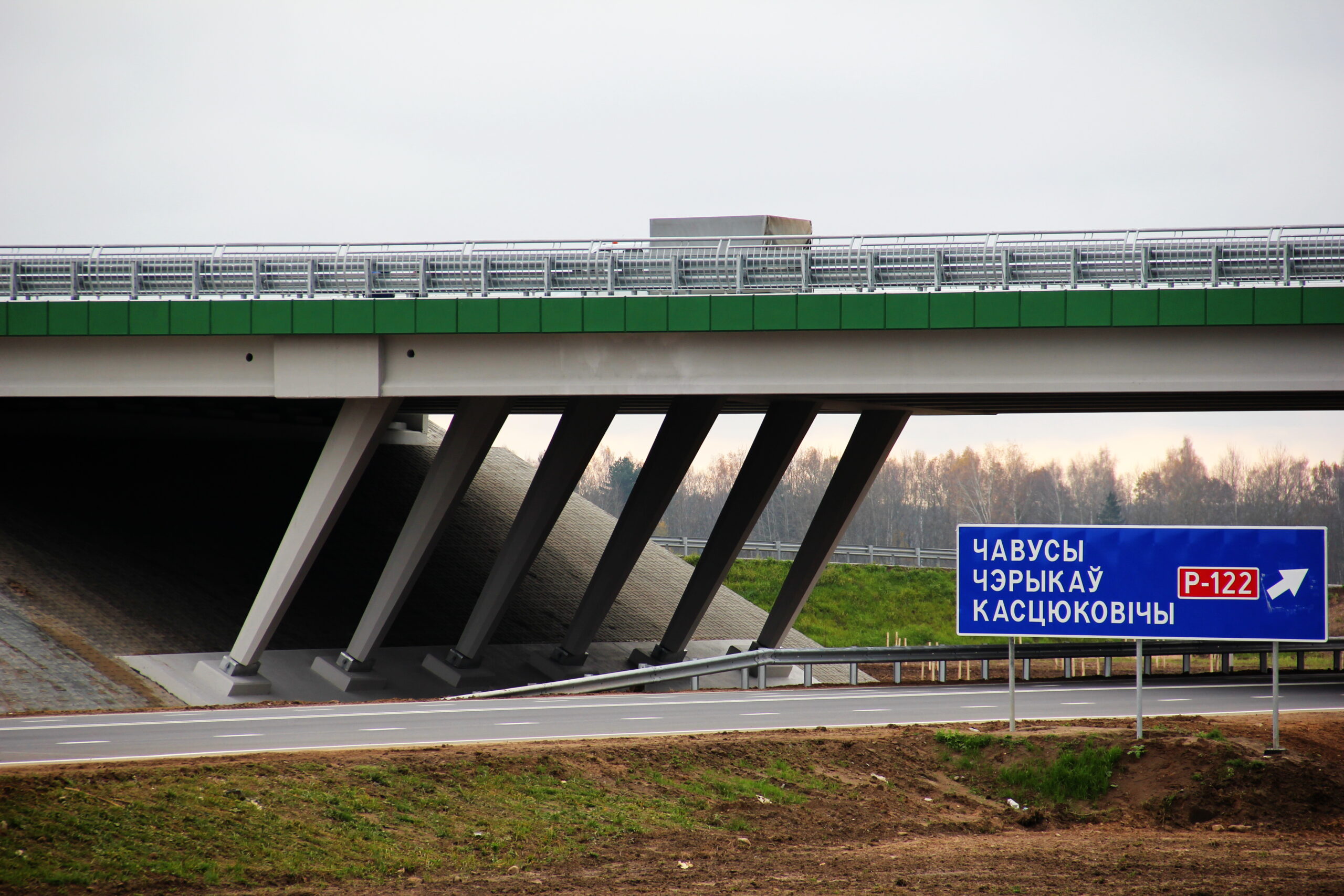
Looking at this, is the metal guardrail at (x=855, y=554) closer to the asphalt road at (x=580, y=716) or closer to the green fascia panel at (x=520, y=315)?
the green fascia panel at (x=520, y=315)

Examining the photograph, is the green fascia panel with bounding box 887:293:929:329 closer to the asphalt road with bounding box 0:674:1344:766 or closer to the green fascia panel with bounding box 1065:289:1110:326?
the green fascia panel with bounding box 1065:289:1110:326

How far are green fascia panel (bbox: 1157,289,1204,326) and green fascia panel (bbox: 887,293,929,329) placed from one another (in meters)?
4.24

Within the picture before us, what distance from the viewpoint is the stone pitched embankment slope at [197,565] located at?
2639 cm

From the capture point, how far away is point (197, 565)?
1277 inches

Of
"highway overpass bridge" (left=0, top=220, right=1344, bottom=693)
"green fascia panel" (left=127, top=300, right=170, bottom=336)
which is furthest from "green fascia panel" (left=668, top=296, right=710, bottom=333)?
"green fascia panel" (left=127, top=300, right=170, bottom=336)

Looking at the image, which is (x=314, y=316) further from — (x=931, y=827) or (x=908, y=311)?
(x=931, y=827)

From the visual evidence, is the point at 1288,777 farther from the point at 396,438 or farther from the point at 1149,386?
the point at 396,438

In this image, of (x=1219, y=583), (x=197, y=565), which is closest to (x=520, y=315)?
(x=197, y=565)

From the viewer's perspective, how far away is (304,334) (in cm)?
2662

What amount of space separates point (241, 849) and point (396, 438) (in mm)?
33905

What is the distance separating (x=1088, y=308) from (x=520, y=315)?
10895 millimetres

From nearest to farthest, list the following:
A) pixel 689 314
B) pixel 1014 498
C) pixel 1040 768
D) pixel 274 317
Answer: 1. pixel 1040 768
2. pixel 689 314
3. pixel 274 317
4. pixel 1014 498

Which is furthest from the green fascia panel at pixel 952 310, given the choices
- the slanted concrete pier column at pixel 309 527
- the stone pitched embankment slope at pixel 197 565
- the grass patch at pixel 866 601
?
the grass patch at pixel 866 601

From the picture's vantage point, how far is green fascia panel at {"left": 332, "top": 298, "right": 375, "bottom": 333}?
26.3 meters
